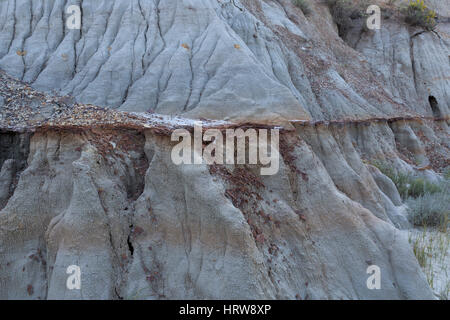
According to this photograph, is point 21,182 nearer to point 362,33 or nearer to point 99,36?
point 99,36

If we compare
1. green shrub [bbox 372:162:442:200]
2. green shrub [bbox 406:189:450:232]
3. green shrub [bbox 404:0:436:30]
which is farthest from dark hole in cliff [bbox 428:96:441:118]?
green shrub [bbox 406:189:450:232]

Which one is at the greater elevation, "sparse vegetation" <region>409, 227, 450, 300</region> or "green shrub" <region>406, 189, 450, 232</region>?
"green shrub" <region>406, 189, 450, 232</region>

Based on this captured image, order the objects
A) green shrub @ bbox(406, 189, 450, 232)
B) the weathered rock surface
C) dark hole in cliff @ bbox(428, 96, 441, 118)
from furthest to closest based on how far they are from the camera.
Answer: dark hole in cliff @ bbox(428, 96, 441, 118) → green shrub @ bbox(406, 189, 450, 232) → the weathered rock surface

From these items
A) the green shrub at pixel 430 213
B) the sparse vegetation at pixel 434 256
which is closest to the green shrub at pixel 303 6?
the green shrub at pixel 430 213

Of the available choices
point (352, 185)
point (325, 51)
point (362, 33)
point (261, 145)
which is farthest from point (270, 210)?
point (362, 33)

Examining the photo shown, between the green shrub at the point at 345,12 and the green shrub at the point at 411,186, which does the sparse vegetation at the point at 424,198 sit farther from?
the green shrub at the point at 345,12

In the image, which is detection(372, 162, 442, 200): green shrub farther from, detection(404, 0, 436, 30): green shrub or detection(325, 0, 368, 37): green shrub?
detection(404, 0, 436, 30): green shrub
